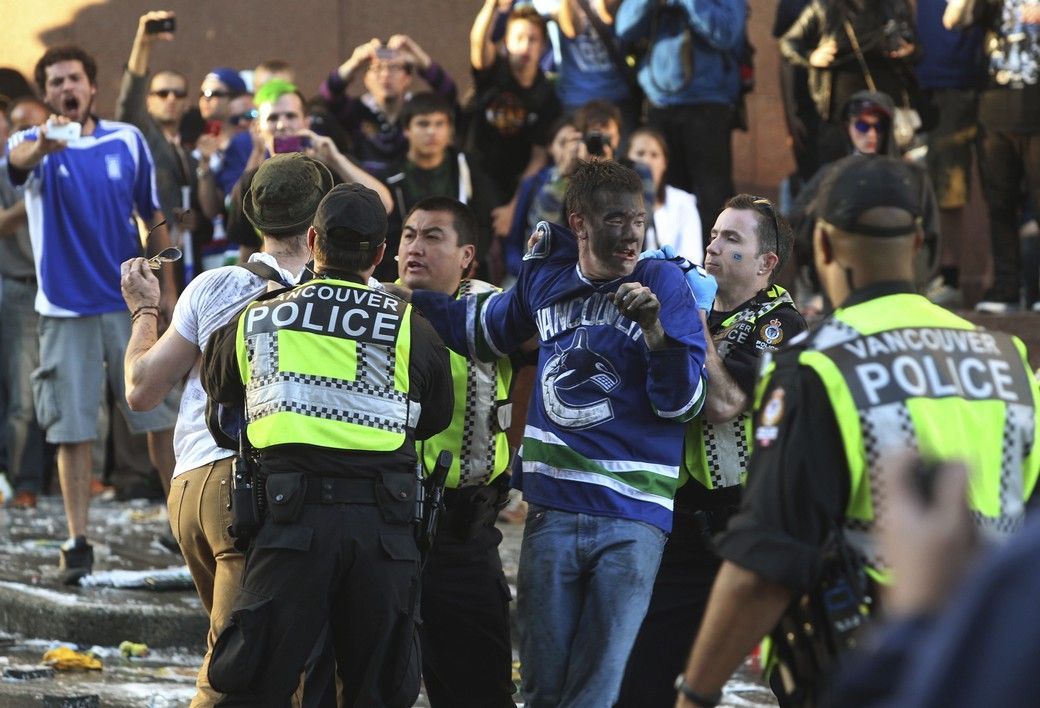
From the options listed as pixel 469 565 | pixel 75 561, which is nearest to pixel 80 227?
pixel 75 561

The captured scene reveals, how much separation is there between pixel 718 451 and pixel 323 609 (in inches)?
51.6

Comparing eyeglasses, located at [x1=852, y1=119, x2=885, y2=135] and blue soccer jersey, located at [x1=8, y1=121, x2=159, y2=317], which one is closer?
blue soccer jersey, located at [x1=8, y1=121, x2=159, y2=317]

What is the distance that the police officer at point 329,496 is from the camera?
4176 millimetres

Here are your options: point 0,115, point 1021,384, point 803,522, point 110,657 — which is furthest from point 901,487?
point 0,115

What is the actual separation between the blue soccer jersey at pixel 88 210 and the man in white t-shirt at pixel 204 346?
11.3ft

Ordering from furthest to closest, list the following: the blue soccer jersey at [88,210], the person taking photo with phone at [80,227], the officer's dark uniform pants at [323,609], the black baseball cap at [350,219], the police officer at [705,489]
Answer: the blue soccer jersey at [88,210]
the person taking photo with phone at [80,227]
the police officer at [705,489]
the black baseball cap at [350,219]
the officer's dark uniform pants at [323,609]

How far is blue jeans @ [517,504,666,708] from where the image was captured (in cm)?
443

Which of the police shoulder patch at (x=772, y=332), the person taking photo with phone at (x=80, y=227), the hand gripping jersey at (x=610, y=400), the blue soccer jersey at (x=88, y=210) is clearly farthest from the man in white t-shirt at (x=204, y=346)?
the blue soccer jersey at (x=88, y=210)

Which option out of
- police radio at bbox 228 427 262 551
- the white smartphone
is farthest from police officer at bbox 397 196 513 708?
the white smartphone

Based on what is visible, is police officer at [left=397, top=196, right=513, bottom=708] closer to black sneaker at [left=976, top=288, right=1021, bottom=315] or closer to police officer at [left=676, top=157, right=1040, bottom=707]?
police officer at [left=676, top=157, right=1040, bottom=707]

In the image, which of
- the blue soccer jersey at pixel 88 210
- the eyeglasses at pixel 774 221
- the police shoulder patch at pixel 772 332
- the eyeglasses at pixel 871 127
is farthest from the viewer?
the eyeglasses at pixel 871 127

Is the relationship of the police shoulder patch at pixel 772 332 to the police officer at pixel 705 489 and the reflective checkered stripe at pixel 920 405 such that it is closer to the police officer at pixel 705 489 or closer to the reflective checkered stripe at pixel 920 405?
the police officer at pixel 705 489

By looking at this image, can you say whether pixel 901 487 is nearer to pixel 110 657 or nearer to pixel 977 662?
pixel 977 662

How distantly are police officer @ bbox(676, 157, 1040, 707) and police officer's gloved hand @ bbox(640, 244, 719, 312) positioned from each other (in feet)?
5.34
